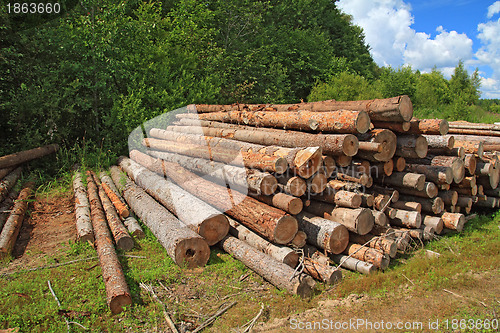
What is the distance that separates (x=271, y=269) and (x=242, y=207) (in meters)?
1.37

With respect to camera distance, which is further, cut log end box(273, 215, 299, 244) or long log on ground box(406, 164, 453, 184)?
long log on ground box(406, 164, 453, 184)

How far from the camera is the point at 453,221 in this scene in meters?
6.18

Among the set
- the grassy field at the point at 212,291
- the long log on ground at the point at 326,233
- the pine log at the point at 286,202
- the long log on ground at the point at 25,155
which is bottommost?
the grassy field at the point at 212,291

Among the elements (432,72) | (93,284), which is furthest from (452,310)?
(432,72)

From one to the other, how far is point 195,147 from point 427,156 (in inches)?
208

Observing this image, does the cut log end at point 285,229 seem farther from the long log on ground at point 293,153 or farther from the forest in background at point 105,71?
the forest in background at point 105,71

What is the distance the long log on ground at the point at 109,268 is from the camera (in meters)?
3.96

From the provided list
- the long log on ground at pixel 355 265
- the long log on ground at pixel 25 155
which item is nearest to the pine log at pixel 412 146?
the long log on ground at pixel 355 265

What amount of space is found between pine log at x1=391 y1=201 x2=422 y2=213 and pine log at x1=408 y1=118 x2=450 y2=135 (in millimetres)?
1424

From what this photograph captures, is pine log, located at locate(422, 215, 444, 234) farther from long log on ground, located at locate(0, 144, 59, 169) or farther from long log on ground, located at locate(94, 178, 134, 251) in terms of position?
long log on ground, located at locate(0, 144, 59, 169)

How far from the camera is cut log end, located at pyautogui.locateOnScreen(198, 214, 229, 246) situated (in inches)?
209

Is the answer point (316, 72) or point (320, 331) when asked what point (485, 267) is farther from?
point (316, 72)

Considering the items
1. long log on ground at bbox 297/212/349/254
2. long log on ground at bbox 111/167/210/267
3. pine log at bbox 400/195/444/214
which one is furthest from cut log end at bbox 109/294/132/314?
pine log at bbox 400/195/444/214

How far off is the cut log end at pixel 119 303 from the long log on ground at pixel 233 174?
2571 millimetres
